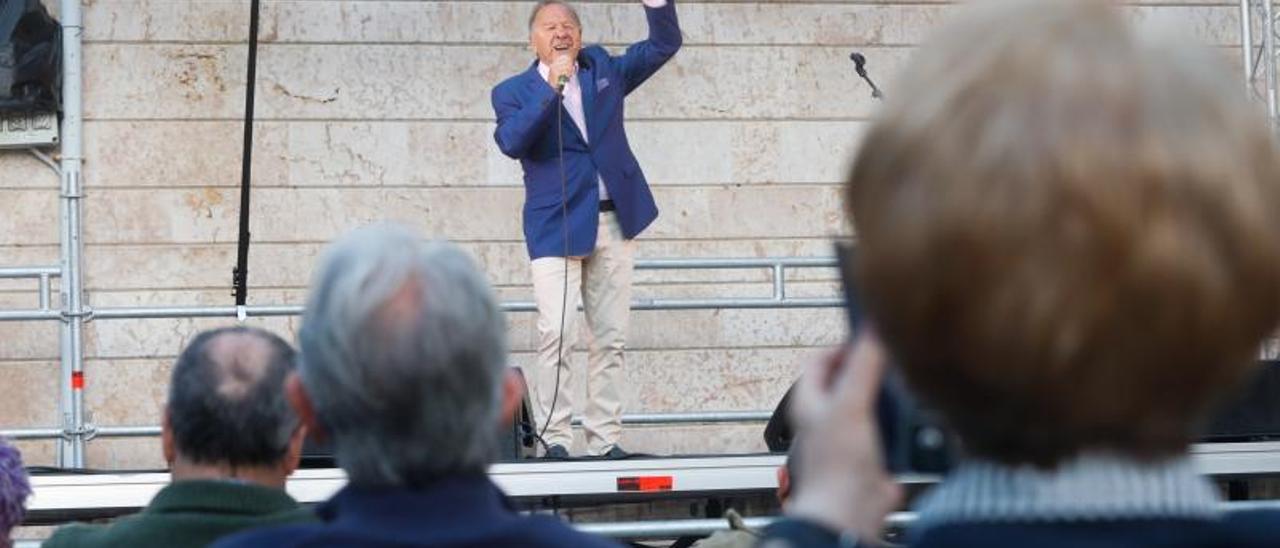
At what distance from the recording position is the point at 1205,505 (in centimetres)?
121

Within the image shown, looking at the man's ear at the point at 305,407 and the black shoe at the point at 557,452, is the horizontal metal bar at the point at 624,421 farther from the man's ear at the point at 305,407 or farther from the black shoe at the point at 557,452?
the man's ear at the point at 305,407

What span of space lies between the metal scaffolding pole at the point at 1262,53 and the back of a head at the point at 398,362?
7.44 metres

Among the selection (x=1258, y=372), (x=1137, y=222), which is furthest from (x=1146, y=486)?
(x=1258, y=372)

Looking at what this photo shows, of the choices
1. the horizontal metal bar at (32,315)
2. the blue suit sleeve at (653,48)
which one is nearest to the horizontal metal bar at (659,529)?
the blue suit sleeve at (653,48)

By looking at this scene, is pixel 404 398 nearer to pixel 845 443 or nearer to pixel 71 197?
pixel 845 443

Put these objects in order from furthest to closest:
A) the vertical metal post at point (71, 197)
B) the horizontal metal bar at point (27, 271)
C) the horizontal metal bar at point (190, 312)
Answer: the vertical metal post at point (71, 197), the horizontal metal bar at point (27, 271), the horizontal metal bar at point (190, 312)

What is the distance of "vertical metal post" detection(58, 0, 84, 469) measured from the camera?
8.97 metres

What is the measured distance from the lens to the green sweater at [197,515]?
2502 mm

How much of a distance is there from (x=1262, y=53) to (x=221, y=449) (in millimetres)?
7597

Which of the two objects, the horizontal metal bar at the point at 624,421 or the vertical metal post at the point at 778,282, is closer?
the horizontal metal bar at the point at 624,421

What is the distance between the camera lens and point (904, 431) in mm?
1248

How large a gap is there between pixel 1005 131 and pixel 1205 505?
248mm

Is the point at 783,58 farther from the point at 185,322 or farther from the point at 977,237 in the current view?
the point at 977,237

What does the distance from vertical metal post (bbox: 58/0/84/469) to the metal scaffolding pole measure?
475 cm
